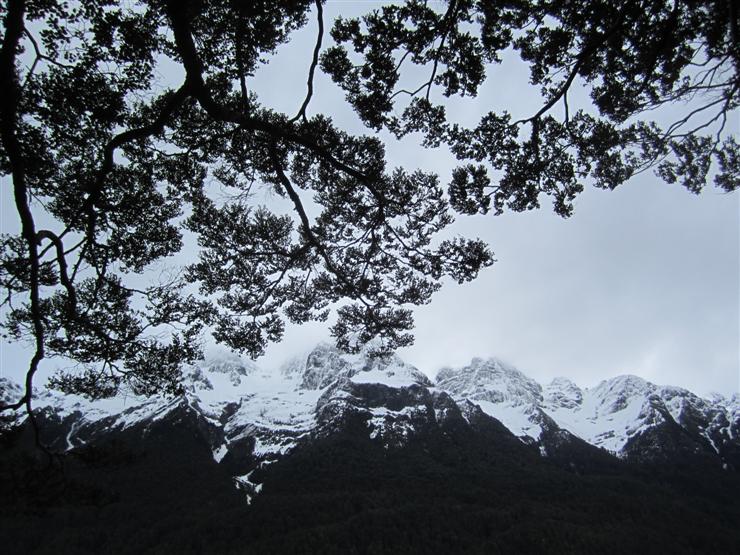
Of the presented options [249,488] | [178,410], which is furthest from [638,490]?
[178,410]

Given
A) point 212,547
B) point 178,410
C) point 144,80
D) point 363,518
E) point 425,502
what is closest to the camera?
point 144,80

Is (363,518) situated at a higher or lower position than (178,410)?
lower

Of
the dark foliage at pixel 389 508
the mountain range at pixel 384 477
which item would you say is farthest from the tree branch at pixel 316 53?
the dark foliage at pixel 389 508

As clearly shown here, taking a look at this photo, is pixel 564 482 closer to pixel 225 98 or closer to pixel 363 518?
pixel 363 518

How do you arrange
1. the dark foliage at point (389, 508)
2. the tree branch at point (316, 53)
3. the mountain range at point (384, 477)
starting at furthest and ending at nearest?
1. the mountain range at point (384, 477)
2. the dark foliage at point (389, 508)
3. the tree branch at point (316, 53)

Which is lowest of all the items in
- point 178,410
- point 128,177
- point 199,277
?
point 199,277

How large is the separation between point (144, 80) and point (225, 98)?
4.51ft

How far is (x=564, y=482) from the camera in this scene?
135125mm

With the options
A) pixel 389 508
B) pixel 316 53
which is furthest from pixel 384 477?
pixel 316 53

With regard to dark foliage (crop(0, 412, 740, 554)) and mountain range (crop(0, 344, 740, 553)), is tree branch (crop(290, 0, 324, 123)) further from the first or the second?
dark foliage (crop(0, 412, 740, 554))

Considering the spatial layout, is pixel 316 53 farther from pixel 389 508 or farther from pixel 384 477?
pixel 384 477

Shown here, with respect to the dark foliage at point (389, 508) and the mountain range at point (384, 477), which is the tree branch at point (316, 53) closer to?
the mountain range at point (384, 477)

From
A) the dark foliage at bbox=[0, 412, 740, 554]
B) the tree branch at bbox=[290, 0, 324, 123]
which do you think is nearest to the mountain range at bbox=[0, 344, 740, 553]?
the dark foliage at bbox=[0, 412, 740, 554]

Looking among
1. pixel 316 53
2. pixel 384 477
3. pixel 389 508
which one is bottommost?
pixel 389 508
